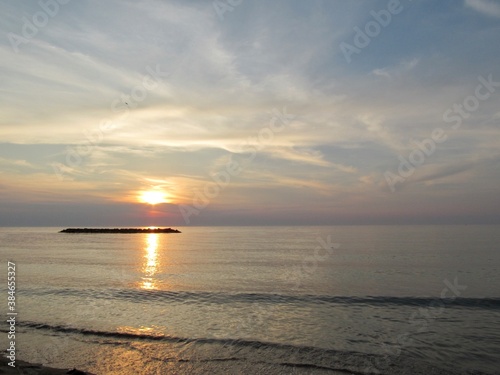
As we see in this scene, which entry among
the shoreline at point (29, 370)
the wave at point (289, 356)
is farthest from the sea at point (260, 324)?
the shoreline at point (29, 370)

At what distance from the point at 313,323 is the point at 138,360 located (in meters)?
11.4

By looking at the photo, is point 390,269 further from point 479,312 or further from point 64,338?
point 64,338

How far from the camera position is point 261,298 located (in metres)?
30.8

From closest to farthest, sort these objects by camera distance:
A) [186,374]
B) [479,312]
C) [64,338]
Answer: [186,374] < [64,338] < [479,312]

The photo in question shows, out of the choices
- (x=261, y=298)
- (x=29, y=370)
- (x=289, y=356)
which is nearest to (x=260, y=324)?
(x=289, y=356)

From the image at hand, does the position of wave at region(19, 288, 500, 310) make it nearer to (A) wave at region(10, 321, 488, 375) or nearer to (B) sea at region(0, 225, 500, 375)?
(B) sea at region(0, 225, 500, 375)

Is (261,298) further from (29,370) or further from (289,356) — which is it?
(29,370)

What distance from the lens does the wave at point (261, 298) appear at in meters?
29.0

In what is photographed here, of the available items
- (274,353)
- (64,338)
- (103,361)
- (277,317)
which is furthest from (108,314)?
(274,353)

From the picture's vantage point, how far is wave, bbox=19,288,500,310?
95.3 feet

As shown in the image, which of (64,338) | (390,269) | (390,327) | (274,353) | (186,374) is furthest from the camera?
(390,269)

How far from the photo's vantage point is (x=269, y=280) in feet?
136

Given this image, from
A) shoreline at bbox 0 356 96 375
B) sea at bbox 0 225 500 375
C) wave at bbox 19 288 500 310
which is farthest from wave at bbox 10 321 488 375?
wave at bbox 19 288 500 310

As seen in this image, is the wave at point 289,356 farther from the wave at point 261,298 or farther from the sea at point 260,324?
the wave at point 261,298
